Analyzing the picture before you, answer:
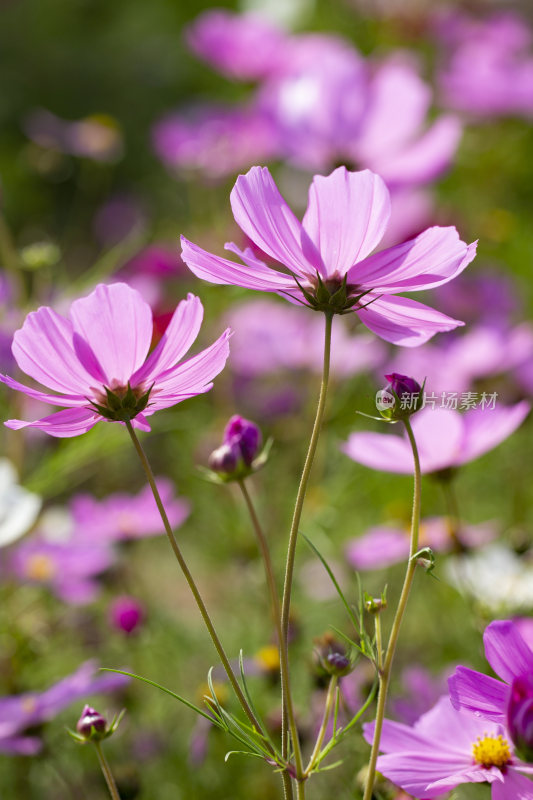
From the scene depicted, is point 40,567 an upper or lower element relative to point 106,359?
lower

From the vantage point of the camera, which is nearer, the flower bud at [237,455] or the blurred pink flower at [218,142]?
the flower bud at [237,455]

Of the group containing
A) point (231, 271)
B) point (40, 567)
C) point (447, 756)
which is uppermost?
point (231, 271)

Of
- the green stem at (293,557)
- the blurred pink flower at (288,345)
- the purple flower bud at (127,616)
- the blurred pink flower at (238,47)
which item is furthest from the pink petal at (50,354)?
the blurred pink flower at (238,47)

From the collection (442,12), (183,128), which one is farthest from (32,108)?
(183,128)

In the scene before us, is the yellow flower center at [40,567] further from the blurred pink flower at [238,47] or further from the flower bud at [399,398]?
the blurred pink flower at [238,47]

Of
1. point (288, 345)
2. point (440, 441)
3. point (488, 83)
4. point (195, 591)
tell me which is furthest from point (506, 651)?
point (488, 83)

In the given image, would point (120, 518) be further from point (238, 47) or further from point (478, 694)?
point (238, 47)

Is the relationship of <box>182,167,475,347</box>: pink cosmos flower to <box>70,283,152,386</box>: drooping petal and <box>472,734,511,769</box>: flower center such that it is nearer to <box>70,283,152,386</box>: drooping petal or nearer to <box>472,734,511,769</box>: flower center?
<box>70,283,152,386</box>: drooping petal
